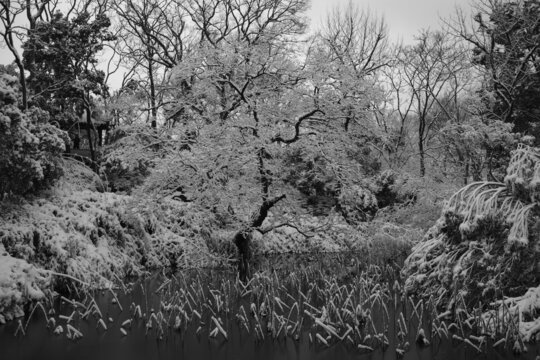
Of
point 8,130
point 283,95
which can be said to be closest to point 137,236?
point 8,130

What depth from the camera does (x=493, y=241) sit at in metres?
7.41

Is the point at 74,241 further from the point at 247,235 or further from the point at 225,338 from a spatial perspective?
the point at 225,338

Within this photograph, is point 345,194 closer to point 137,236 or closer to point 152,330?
point 152,330

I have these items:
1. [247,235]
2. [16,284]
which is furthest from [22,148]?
[247,235]

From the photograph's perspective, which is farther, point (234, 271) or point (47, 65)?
point (47, 65)

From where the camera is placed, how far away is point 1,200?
10398 mm

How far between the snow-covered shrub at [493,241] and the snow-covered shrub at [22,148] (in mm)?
8968

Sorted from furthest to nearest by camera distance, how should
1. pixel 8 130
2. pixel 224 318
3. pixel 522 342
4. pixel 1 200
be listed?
pixel 1 200 < pixel 8 130 < pixel 224 318 < pixel 522 342

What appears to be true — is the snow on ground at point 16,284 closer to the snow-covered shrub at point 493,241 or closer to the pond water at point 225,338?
the pond water at point 225,338

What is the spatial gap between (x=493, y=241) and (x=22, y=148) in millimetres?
Result: 9729

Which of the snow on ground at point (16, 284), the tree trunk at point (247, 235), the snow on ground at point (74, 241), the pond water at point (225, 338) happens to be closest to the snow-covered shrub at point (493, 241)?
the pond water at point (225, 338)

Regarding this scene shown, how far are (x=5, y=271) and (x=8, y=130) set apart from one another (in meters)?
3.00

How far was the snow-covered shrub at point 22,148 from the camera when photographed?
9500 millimetres

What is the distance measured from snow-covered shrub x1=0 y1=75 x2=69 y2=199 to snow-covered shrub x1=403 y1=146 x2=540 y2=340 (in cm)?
Result: 897
